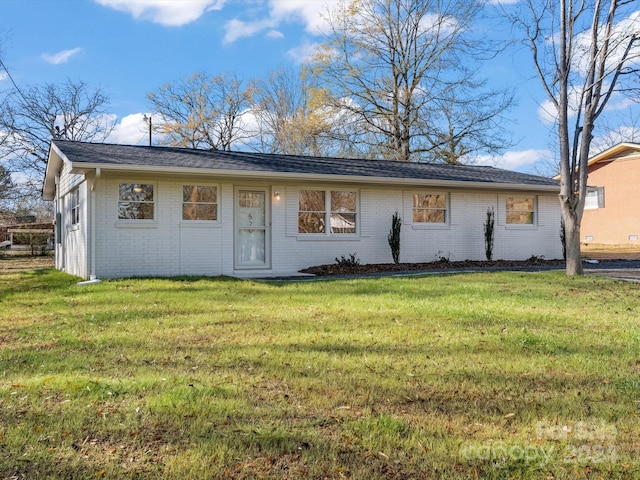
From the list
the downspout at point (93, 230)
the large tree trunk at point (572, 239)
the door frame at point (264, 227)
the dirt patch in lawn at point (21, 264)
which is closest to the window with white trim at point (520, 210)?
the large tree trunk at point (572, 239)

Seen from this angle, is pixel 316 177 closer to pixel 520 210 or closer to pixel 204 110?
pixel 520 210

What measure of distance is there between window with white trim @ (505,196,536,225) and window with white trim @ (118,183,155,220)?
10349 mm

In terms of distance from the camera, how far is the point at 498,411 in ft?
10.7

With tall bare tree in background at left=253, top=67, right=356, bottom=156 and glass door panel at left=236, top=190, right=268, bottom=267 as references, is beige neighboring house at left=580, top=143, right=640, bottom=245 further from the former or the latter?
glass door panel at left=236, top=190, right=268, bottom=267

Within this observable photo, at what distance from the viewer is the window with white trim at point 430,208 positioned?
14812 mm

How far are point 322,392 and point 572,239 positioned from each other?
380 inches

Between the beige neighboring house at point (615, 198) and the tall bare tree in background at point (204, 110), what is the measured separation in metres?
20.8

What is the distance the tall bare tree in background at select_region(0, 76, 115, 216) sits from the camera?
27484 mm

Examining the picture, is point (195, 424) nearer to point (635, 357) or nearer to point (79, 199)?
point (635, 357)

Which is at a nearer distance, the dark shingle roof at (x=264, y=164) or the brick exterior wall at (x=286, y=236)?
the dark shingle roof at (x=264, y=164)

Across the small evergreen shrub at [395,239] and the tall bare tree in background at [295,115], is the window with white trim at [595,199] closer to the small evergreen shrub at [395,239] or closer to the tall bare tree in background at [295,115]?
the tall bare tree in background at [295,115]

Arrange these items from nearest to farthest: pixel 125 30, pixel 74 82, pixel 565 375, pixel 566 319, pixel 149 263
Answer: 1. pixel 565 375
2. pixel 566 319
3. pixel 149 263
4. pixel 125 30
5. pixel 74 82

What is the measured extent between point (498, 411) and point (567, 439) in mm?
491

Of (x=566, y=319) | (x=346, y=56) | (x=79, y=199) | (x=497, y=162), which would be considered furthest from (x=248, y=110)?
(x=566, y=319)
